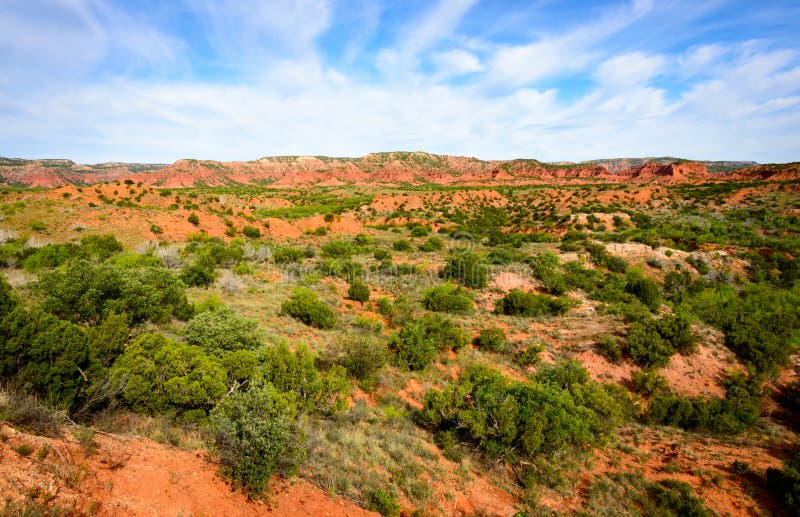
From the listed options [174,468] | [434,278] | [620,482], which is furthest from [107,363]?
[434,278]

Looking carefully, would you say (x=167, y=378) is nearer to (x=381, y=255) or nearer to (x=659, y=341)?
(x=659, y=341)

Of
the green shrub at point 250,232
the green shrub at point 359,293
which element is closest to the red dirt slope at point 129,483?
the green shrub at point 359,293

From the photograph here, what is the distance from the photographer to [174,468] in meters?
4.03

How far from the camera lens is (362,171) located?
134 m

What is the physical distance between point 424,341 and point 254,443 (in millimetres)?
7296

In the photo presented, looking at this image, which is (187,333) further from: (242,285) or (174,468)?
(242,285)

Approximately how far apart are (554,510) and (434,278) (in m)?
15.2

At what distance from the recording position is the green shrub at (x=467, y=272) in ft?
60.5

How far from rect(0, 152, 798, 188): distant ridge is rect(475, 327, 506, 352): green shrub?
90.9 m

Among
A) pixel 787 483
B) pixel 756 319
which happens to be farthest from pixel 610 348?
pixel 756 319

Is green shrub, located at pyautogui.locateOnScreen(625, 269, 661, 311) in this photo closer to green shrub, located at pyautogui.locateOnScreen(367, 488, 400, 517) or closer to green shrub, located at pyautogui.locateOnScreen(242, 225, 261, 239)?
green shrub, located at pyautogui.locateOnScreen(367, 488, 400, 517)

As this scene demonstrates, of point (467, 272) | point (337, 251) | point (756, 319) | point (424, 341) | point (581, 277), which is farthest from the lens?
point (337, 251)

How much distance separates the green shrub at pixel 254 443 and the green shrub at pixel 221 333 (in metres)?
3.63

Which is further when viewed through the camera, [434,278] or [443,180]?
[443,180]
